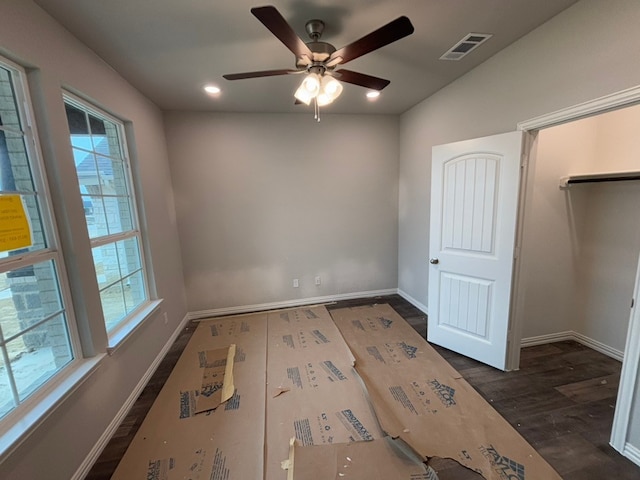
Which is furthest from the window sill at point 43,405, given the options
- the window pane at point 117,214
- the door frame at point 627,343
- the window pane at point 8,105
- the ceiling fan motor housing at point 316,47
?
the door frame at point 627,343

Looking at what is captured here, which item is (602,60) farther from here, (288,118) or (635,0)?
(288,118)

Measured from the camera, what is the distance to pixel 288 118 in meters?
3.50

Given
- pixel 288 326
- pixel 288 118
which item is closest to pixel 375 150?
pixel 288 118

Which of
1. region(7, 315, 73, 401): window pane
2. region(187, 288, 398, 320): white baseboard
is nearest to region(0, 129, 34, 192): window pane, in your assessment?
region(7, 315, 73, 401): window pane

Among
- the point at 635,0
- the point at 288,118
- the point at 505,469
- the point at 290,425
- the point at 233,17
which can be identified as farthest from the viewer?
the point at 288,118

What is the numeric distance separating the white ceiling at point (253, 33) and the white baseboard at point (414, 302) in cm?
261

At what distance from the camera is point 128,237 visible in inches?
94.5

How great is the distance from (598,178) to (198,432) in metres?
3.69

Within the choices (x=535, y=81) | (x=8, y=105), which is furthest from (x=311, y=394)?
(x=535, y=81)

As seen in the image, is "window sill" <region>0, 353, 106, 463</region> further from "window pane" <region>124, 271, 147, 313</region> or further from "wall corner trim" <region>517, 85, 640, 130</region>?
"wall corner trim" <region>517, 85, 640, 130</region>

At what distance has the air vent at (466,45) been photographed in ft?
6.25

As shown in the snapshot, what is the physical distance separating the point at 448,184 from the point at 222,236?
9.00 ft

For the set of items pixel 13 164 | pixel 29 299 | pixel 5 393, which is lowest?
pixel 5 393

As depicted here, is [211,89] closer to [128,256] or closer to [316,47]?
[316,47]
